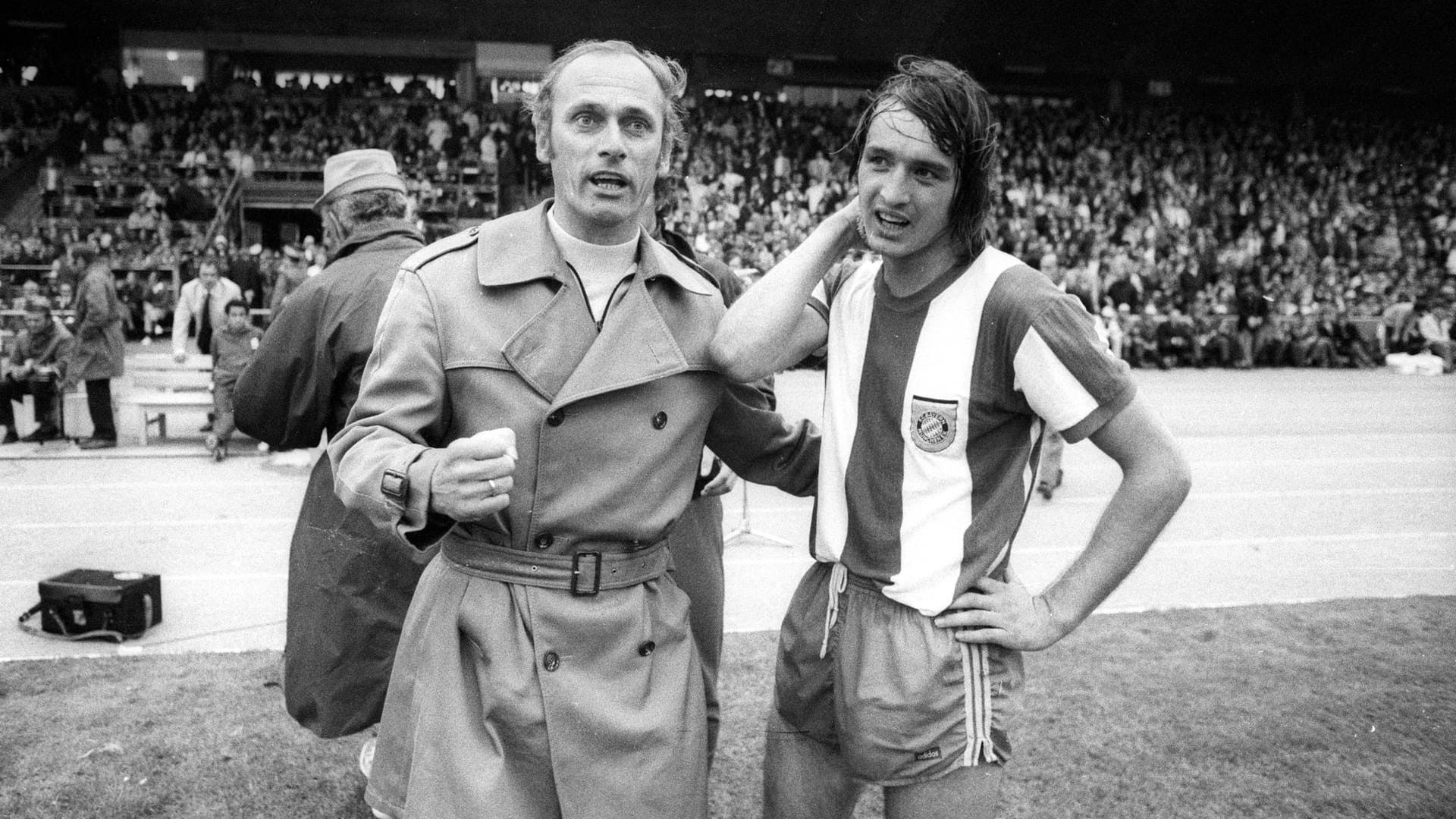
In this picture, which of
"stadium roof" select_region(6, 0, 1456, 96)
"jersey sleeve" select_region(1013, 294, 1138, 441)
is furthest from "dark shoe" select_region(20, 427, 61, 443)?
"stadium roof" select_region(6, 0, 1456, 96)

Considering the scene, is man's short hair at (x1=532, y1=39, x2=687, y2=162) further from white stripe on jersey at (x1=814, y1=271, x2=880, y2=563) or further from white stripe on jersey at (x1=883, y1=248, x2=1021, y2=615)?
white stripe on jersey at (x1=883, y1=248, x2=1021, y2=615)

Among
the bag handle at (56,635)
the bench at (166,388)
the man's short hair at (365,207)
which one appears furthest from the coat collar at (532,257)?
the bench at (166,388)

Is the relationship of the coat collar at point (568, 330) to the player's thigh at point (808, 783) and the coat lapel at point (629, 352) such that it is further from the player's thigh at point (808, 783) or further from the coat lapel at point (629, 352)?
the player's thigh at point (808, 783)

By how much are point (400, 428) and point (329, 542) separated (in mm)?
1605

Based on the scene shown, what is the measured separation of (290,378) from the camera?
11.7 ft

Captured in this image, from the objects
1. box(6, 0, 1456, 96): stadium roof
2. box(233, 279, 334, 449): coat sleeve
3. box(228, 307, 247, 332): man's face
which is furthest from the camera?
box(6, 0, 1456, 96): stadium roof

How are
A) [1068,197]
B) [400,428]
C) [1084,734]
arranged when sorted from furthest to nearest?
[1068,197] < [1084,734] < [400,428]

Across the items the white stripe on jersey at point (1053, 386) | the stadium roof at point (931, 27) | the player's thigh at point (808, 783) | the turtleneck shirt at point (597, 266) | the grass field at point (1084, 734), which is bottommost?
the grass field at point (1084, 734)

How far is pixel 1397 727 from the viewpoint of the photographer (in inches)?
181

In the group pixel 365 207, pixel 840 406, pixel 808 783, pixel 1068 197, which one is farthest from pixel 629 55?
pixel 1068 197

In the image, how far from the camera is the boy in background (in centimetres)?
1070

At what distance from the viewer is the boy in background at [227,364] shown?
10.7 meters

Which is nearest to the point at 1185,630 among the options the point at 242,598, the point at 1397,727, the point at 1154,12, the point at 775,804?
the point at 1397,727

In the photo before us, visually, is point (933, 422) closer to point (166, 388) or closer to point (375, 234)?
point (375, 234)
